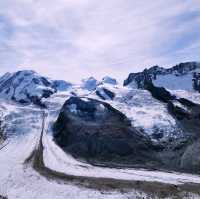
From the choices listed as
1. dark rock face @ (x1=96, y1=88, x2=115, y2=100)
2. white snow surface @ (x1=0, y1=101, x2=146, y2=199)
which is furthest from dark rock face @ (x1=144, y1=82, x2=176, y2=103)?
white snow surface @ (x1=0, y1=101, x2=146, y2=199)

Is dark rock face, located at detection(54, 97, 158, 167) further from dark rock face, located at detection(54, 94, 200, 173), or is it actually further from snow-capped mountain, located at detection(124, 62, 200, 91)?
snow-capped mountain, located at detection(124, 62, 200, 91)

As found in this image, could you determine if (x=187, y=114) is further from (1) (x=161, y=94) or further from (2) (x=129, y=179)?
(2) (x=129, y=179)

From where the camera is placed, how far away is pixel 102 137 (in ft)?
238

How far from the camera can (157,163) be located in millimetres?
57844

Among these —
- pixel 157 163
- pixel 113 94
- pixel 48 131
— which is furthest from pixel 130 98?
pixel 157 163

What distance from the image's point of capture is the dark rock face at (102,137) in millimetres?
62656

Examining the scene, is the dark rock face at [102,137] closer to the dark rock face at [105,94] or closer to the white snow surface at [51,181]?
the white snow surface at [51,181]

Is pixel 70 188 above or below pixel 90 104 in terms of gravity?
below

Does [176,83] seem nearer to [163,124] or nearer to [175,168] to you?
[163,124]

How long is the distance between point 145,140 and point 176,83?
7913 cm

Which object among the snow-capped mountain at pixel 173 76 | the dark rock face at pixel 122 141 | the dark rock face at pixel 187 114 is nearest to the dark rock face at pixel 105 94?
the snow-capped mountain at pixel 173 76

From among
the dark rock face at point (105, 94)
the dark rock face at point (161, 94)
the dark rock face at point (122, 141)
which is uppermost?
the dark rock face at point (105, 94)

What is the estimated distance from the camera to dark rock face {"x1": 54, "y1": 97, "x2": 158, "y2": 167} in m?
62.7

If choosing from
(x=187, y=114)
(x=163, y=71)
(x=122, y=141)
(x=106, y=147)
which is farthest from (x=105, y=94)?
(x=106, y=147)
